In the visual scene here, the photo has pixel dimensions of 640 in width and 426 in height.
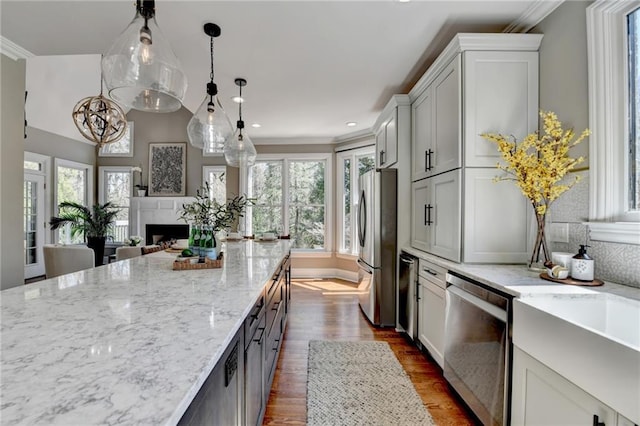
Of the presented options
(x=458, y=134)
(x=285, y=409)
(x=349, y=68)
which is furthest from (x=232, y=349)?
(x=349, y=68)

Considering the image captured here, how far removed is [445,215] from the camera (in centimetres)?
232

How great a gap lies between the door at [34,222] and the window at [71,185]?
1.08 feet

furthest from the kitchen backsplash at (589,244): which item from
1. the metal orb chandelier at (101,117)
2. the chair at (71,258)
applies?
the chair at (71,258)

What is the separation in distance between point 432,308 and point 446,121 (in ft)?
5.01

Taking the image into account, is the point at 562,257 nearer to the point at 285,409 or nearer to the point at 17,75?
the point at 285,409

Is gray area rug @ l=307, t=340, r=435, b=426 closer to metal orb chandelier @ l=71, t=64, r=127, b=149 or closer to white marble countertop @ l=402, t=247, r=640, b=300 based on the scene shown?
white marble countertop @ l=402, t=247, r=640, b=300

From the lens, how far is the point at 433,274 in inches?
92.2

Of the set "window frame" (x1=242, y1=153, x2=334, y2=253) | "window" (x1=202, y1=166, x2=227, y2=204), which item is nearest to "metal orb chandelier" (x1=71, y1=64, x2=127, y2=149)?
"window frame" (x1=242, y1=153, x2=334, y2=253)

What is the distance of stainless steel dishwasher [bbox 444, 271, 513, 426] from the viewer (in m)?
1.46

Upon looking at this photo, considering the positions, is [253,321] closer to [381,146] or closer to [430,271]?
[430,271]

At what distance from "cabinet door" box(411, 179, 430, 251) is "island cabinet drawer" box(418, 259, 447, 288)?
0.62 feet

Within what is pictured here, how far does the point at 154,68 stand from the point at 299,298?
3497 millimetres

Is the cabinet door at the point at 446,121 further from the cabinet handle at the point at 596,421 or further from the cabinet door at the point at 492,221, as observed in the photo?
the cabinet handle at the point at 596,421

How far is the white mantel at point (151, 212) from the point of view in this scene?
656 cm
